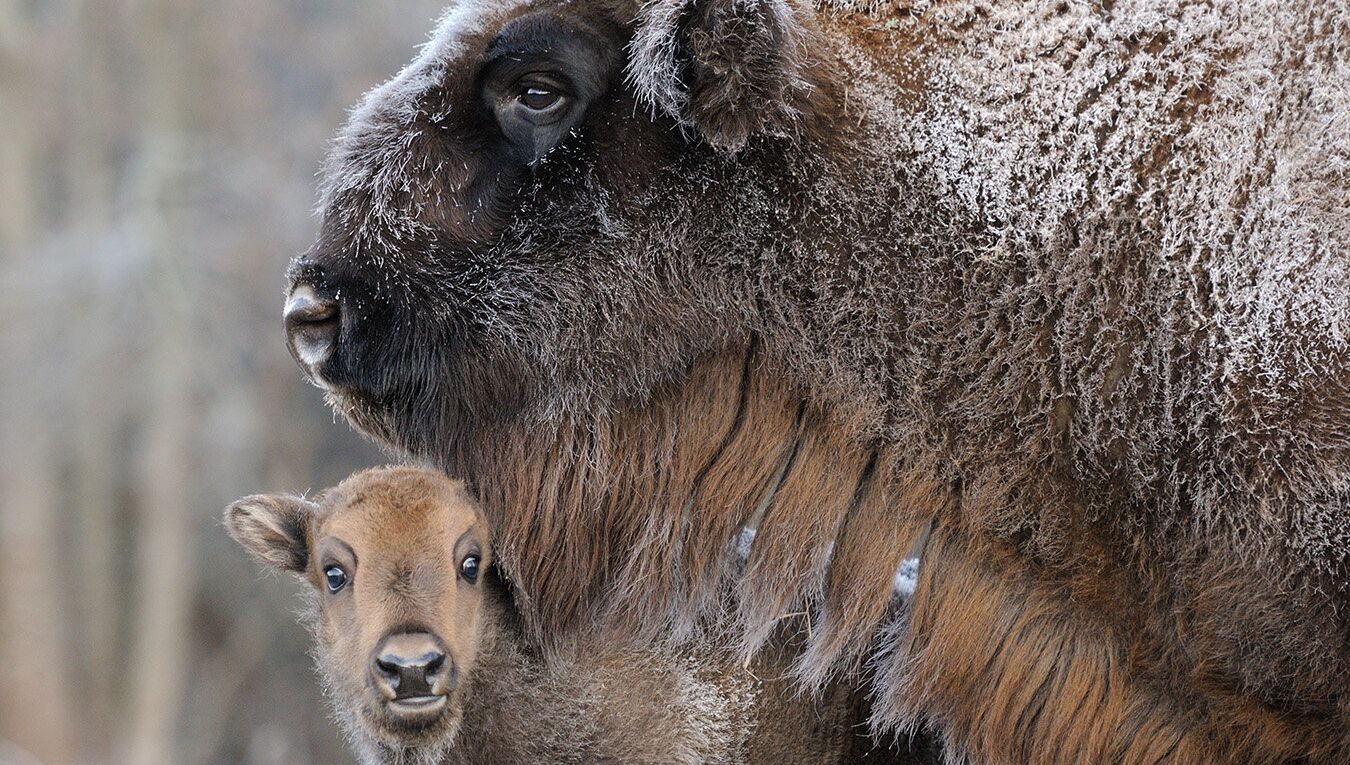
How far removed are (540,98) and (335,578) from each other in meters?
1.31

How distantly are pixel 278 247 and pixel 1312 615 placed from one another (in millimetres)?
10930

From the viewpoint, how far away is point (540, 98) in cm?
330

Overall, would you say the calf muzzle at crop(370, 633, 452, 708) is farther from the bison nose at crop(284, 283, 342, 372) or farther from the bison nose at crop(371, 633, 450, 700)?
the bison nose at crop(284, 283, 342, 372)

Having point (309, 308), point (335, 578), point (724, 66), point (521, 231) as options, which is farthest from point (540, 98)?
point (335, 578)

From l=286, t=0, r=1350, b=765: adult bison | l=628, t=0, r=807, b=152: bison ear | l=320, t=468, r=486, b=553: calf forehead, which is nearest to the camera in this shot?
l=286, t=0, r=1350, b=765: adult bison

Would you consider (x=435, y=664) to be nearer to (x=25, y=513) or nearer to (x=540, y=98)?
(x=540, y=98)

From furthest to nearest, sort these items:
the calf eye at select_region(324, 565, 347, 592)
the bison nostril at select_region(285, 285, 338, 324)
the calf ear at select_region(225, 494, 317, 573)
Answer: the calf ear at select_region(225, 494, 317, 573) < the calf eye at select_region(324, 565, 347, 592) < the bison nostril at select_region(285, 285, 338, 324)

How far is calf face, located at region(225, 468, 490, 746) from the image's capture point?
3199 millimetres

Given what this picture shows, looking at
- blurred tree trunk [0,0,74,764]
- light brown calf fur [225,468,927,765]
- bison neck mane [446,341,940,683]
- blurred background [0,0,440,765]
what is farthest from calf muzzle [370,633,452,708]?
blurred tree trunk [0,0,74,764]

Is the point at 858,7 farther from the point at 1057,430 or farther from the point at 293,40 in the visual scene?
the point at 293,40

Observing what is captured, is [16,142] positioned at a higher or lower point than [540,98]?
lower

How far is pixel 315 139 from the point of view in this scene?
40.5 ft

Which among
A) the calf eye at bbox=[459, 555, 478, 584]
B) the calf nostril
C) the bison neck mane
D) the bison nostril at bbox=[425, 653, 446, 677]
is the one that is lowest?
the calf nostril

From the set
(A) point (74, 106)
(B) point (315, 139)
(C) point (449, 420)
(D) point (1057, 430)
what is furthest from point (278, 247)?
(D) point (1057, 430)
